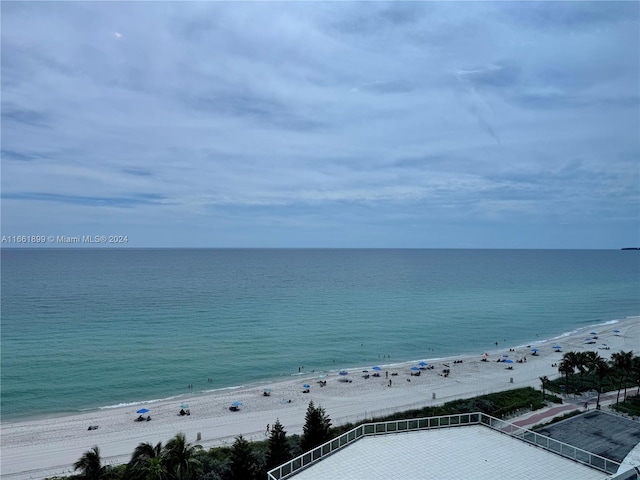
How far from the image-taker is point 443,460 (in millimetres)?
16172

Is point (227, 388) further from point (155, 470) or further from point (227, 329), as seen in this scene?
point (155, 470)

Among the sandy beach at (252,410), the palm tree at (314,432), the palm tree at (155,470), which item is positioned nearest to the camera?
the palm tree at (155,470)

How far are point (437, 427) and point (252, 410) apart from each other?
84.7 ft

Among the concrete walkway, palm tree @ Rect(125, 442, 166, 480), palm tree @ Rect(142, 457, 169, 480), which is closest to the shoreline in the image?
the concrete walkway

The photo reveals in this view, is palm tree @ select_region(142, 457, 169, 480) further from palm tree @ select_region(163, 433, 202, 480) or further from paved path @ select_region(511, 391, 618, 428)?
paved path @ select_region(511, 391, 618, 428)

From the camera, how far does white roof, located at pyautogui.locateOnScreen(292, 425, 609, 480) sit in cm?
1512

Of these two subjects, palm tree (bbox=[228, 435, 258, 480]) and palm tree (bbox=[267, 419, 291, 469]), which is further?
palm tree (bbox=[267, 419, 291, 469])

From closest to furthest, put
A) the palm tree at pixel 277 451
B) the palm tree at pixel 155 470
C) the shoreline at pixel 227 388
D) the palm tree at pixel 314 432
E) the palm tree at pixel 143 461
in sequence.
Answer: the palm tree at pixel 155 470
the palm tree at pixel 143 461
the palm tree at pixel 277 451
the palm tree at pixel 314 432
the shoreline at pixel 227 388

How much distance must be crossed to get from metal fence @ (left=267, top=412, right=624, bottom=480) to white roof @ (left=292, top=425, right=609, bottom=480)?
0.24m

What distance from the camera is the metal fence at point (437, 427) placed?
15.1 meters

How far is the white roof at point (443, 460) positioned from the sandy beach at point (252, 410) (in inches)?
749

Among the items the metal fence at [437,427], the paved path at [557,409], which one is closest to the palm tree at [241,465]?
the metal fence at [437,427]

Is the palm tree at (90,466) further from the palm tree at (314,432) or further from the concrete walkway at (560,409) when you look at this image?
the concrete walkway at (560,409)

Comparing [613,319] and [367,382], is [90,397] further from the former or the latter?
[613,319]
